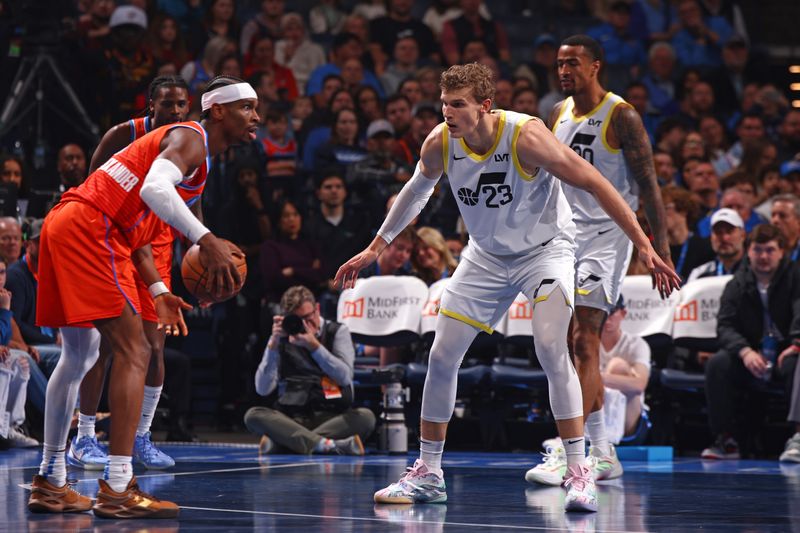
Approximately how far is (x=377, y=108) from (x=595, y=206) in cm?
594

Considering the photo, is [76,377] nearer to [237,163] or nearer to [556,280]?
[556,280]

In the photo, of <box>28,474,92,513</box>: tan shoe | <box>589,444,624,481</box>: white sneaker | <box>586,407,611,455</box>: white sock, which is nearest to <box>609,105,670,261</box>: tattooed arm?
<box>586,407,611,455</box>: white sock

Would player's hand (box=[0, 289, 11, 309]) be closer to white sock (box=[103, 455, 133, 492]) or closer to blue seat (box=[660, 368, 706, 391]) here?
white sock (box=[103, 455, 133, 492])

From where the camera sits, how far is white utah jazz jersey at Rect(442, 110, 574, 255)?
18.9ft

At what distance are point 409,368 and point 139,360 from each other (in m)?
4.78

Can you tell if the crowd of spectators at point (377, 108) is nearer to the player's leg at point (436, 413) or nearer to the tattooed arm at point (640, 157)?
the tattooed arm at point (640, 157)

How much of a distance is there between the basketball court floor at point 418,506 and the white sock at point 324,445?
40 centimetres

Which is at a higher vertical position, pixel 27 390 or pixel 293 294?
pixel 293 294

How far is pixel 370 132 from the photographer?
38.9 ft

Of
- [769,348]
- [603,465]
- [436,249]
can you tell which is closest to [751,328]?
[769,348]

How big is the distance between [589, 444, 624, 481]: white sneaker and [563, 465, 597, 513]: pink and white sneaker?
49.1 inches

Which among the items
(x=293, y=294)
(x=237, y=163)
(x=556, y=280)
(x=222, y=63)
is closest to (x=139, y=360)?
(x=556, y=280)

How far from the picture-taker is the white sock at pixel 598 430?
271 inches

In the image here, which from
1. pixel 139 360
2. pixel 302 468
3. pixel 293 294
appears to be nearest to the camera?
pixel 139 360
